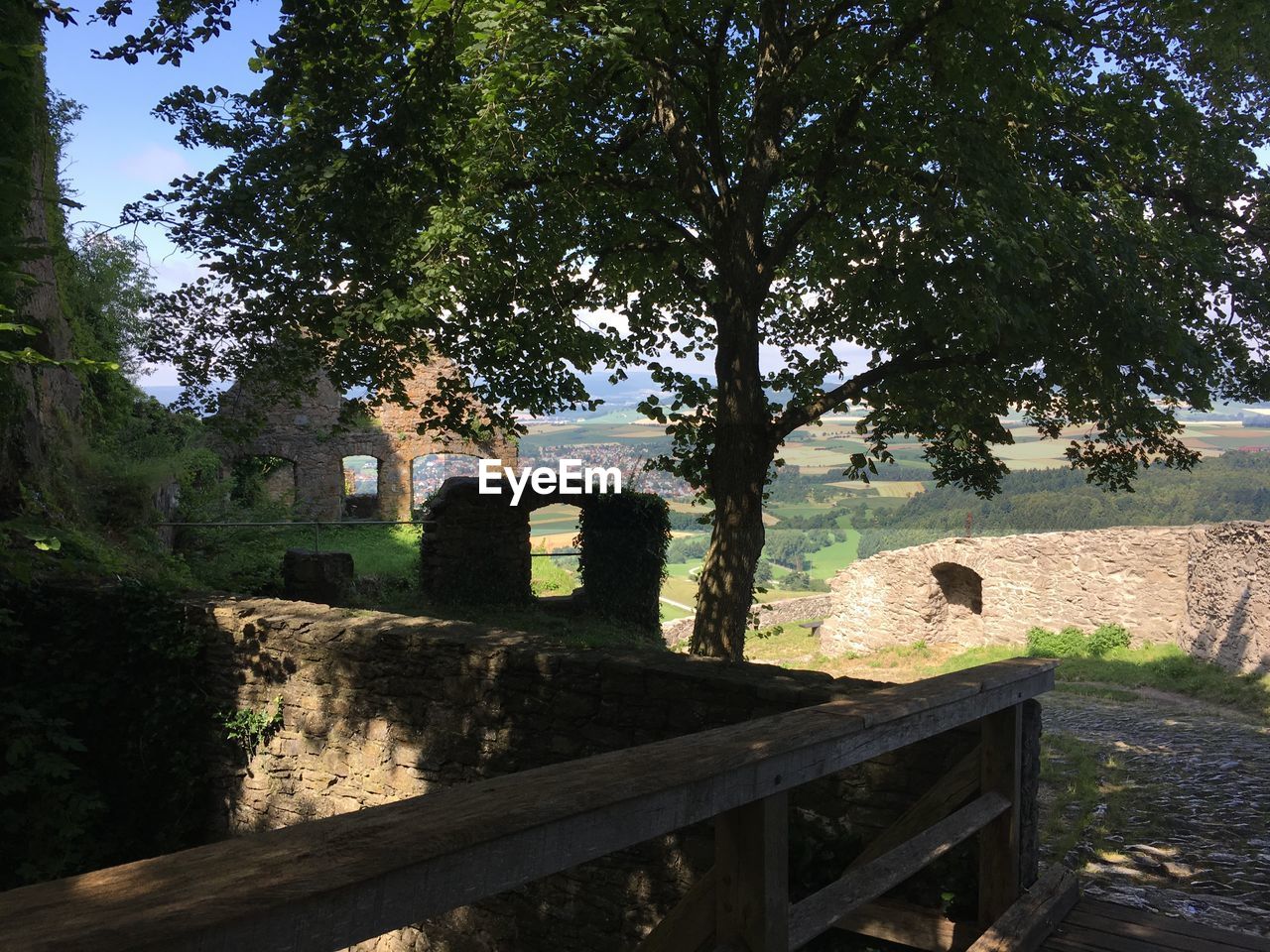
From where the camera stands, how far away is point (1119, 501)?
3681 cm

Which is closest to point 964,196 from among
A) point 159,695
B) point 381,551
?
point 159,695

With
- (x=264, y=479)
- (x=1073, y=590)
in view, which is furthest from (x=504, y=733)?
(x=264, y=479)

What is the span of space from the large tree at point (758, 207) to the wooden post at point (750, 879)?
5.18 metres

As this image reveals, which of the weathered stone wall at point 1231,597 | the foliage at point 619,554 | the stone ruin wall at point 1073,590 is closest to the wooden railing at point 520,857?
the foliage at point 619,554

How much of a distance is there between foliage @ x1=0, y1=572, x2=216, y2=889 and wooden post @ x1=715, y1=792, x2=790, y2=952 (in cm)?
570

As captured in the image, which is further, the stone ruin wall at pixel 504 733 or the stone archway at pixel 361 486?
the stone archway at pixel 361 486

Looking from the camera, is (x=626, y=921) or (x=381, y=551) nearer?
(x=626, y=921)

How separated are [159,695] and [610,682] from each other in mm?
3795

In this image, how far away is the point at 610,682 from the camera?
5.13m

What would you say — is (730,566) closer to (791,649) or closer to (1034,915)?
(1034,915)

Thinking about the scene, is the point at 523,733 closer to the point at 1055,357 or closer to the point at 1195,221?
the point at 1055,357

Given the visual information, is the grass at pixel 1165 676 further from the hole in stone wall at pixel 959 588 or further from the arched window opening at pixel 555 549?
the arched window opening at pixel 555 549

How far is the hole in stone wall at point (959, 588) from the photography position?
22047 millimetres

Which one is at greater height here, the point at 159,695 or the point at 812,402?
the point at 812,402
